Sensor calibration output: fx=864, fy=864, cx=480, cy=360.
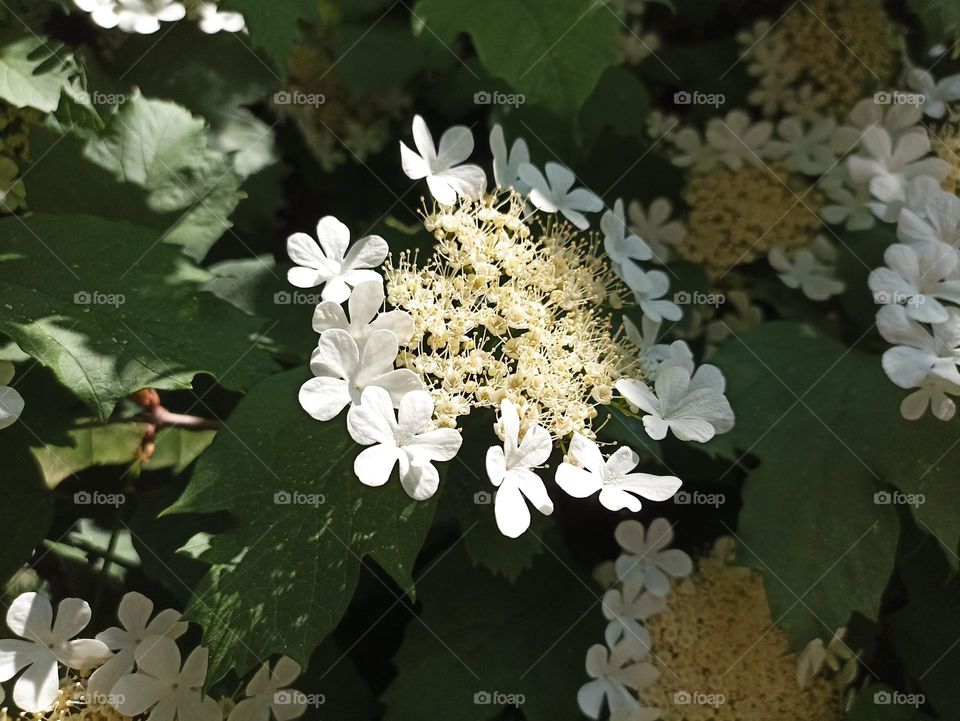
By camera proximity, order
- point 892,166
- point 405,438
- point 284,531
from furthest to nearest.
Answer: point 892,166
point 284,531
point 405,438

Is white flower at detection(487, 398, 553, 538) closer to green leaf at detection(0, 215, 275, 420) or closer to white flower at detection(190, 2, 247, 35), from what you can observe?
green leaf at detection(0, 215, 275, 420)

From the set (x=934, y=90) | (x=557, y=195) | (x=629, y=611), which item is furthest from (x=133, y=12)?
(x=934, y=90)

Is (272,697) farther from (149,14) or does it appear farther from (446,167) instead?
(149,14)

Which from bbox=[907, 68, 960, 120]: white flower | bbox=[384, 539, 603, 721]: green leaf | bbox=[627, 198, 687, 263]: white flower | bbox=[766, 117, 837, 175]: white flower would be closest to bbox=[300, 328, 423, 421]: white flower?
bbox=[384, 539, 603, 721]: green leaf

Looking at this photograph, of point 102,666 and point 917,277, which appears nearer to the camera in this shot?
point 102,666

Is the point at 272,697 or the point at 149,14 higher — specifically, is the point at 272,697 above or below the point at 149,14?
below

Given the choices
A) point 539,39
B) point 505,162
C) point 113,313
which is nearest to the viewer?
point 113,313

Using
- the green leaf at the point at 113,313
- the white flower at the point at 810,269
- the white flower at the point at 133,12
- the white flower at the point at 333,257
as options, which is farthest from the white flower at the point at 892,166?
the white flower at the point at 133,12
